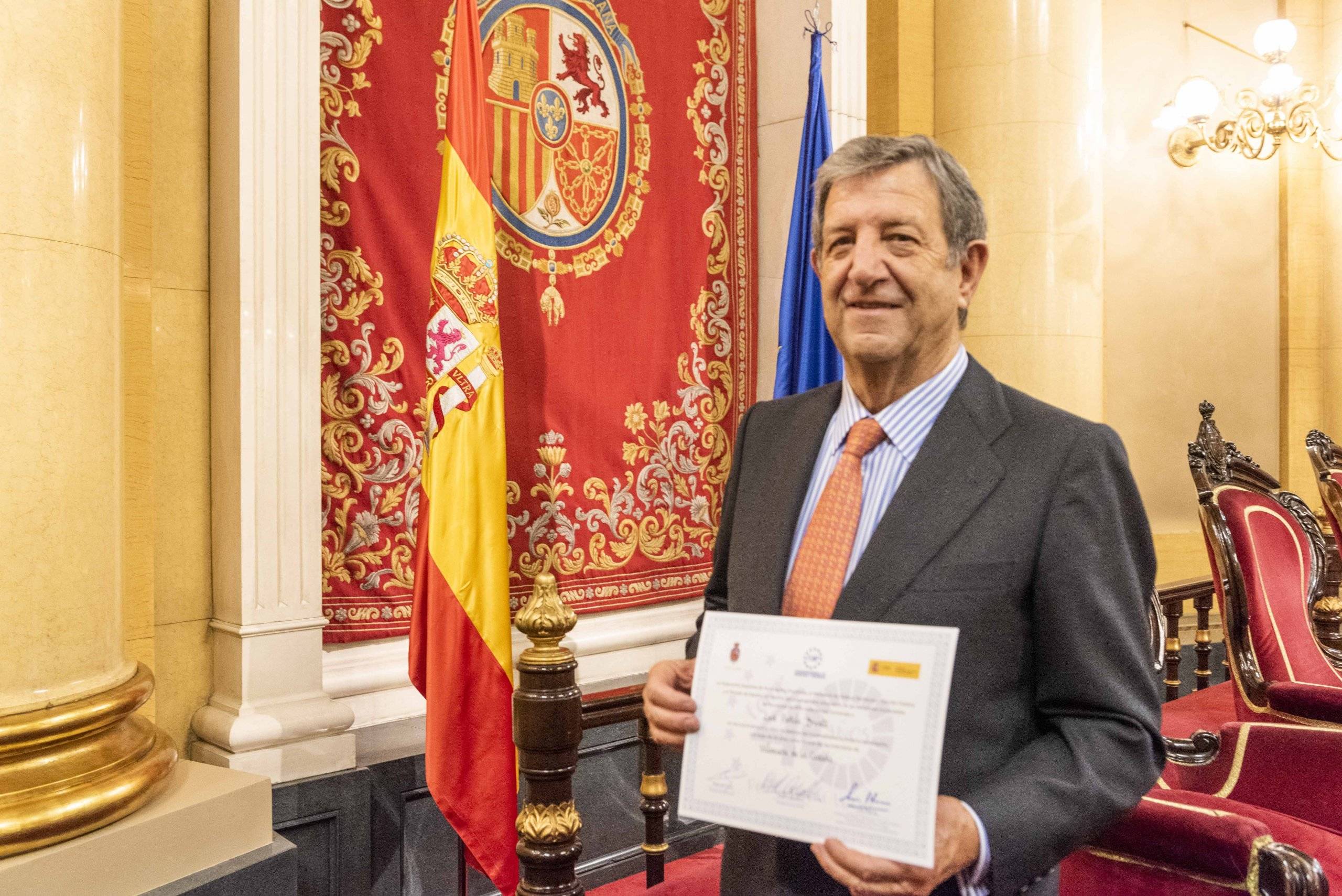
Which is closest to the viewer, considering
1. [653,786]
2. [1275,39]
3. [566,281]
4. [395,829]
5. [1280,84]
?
[653,786]

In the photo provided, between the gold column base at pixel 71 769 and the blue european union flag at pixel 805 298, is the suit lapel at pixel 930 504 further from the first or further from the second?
the blue european union flag at pixel 805 298

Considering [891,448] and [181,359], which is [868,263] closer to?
[891,448]

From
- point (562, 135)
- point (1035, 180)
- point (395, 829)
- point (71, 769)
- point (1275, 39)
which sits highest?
point (1275, 39)

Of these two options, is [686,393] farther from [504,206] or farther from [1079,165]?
[1079,165]

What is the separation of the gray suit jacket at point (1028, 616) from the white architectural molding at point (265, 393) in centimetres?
175

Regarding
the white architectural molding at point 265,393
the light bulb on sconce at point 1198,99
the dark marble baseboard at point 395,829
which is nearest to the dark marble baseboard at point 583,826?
the dark marble baseboard at point 395,829

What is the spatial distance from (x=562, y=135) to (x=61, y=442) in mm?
1950

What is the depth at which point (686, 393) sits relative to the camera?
3.77m

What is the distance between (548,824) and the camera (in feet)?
6.53

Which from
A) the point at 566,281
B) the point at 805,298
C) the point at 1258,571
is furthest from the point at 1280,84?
the point at 566,281

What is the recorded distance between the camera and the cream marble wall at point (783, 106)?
3904 mm

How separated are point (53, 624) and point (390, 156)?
1586mm

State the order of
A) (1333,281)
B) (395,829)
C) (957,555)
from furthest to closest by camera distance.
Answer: (1333,281), (395,829), (957,555)
